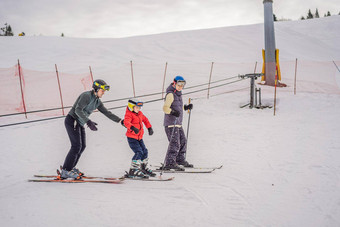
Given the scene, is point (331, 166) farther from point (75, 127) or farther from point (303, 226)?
point (75, 127)

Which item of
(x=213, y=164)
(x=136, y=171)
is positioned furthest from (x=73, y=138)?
(x=213, y=164)

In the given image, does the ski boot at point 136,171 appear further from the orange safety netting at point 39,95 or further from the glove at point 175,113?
the orange safety netting at point 39,95

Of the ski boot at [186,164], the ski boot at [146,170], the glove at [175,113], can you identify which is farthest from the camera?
the ski boot at [186,164]

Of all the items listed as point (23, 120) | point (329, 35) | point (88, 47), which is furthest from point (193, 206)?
point (329, 35)

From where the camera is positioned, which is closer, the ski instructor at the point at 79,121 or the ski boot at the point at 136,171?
the ski instructor at the point at 79,121

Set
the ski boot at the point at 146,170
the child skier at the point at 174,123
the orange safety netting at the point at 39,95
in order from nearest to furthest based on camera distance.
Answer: the ski boot at the point at 146,170 < the child skier at the point at 174,123 < the orange safety netting at the point at 39,95

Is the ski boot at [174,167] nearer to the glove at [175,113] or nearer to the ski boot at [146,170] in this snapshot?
the ski boot at [146,170]

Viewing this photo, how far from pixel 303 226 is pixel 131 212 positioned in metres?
2.20

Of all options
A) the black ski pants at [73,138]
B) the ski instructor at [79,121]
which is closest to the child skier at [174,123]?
the ski instructor at [79,121]

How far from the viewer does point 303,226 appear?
13.4 feet

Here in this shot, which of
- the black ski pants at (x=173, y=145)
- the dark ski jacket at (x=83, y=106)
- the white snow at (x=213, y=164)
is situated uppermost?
the dark ski jacket at (x=83, y=106)

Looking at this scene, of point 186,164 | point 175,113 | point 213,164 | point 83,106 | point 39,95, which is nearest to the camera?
point 83,106

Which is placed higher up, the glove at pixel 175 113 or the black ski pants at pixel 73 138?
the glove at pixel 175 113

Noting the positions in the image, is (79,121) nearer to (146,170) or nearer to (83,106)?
(83,106)
